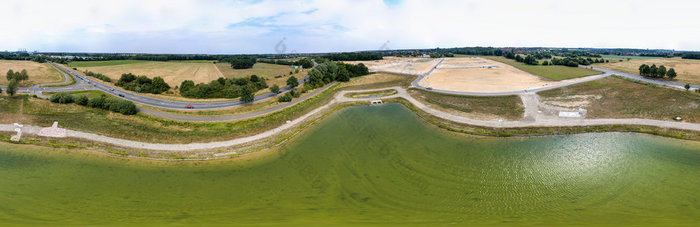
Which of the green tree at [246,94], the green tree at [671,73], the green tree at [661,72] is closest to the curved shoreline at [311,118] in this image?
the green tree at [246,94]

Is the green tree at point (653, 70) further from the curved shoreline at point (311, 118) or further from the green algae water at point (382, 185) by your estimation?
the green algae water at point (382, 185)

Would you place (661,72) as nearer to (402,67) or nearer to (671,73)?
(671,73)

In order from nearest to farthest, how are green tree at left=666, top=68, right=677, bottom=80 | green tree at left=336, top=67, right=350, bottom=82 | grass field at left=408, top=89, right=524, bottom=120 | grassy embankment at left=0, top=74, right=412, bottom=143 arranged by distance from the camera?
grassy embankment at left=0, top=74, right=412, bottom=143, grass field at left=408, top=89, right=524, bottom=120, green tree at left=666, top=68, right=677, bottom=80, green tree at left=336, top=67, right=350, bottom=82

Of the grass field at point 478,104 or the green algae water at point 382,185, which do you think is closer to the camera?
the green algae water at point 382,185

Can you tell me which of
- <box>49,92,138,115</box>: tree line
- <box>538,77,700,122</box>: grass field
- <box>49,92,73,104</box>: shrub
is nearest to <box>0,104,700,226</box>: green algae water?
<box>538,77,700,122</box>: grass field

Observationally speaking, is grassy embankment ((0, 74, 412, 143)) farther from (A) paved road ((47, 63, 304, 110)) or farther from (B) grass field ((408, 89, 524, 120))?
(B) grass field ((408, 89, 524, 120))
